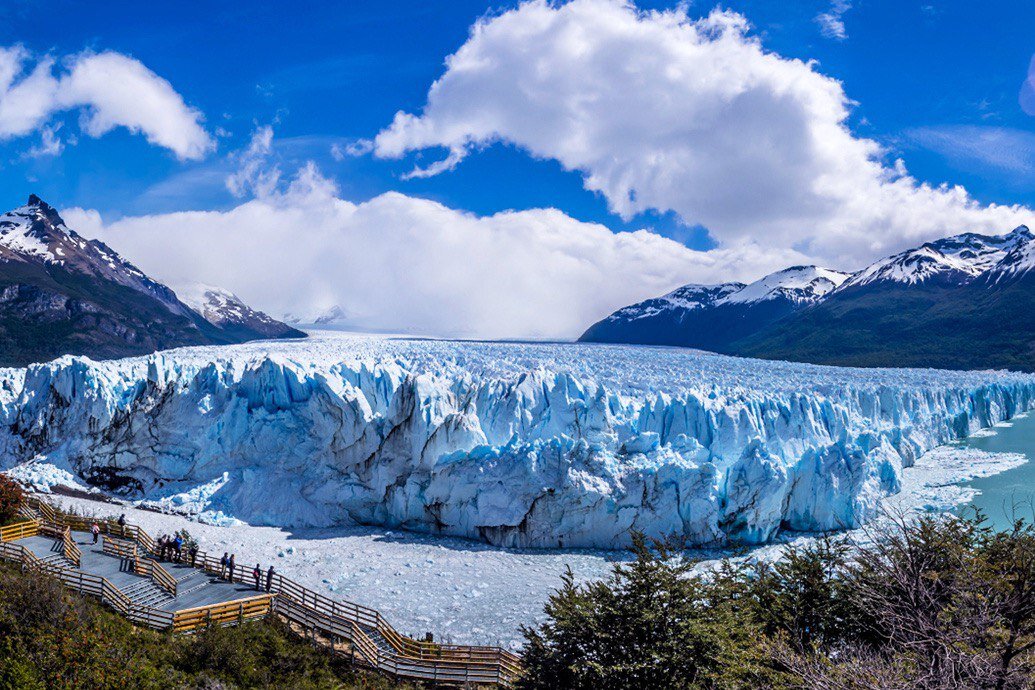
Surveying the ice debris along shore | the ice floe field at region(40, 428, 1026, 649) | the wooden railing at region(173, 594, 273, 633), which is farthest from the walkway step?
the ice debris along shore

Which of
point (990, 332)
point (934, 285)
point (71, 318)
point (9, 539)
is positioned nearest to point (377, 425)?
point (9, 539)

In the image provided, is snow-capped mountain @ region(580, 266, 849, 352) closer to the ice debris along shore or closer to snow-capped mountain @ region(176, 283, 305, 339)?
snow-capped mountain @ region(176, 283, 305, 339)

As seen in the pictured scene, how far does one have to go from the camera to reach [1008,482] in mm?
27312

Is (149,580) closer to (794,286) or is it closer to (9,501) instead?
(9,501)

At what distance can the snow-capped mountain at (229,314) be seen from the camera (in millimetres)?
153375

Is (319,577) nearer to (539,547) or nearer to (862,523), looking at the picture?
(539,547)

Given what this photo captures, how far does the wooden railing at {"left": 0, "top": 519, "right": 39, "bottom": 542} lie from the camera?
16984 mm

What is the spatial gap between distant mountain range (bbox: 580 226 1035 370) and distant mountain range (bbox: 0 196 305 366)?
9243cm

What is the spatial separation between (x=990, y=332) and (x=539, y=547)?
282ft

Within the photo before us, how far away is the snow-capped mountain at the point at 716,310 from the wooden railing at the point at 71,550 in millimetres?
129893

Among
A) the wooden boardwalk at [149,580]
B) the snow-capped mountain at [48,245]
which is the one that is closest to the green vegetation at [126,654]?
the wooden boardwalk at [149,580]

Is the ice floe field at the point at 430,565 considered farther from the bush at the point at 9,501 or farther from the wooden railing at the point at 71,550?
the wooden railing at the point at 71,550

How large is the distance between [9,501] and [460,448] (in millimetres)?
13792

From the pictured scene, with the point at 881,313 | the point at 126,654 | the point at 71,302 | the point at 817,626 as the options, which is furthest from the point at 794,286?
the point at 126,654
